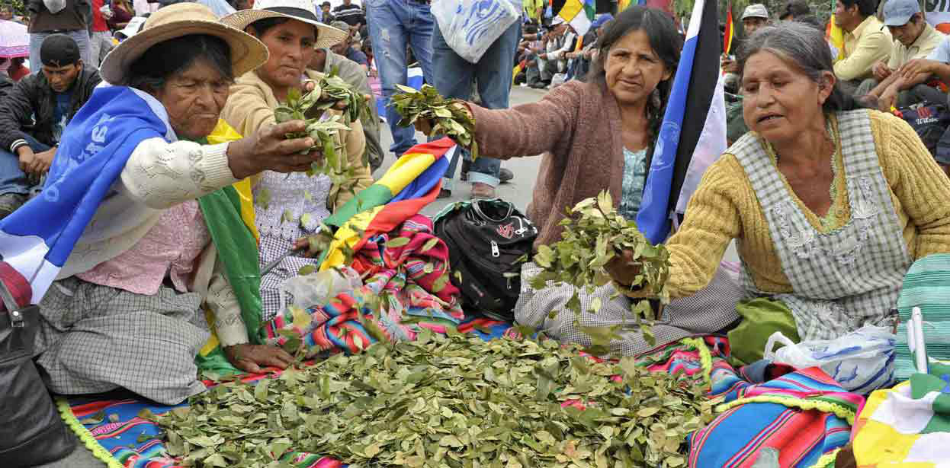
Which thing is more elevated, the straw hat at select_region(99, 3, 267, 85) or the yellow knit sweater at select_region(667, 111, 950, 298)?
the straw hat at select_region(99, 3, 267, 85)

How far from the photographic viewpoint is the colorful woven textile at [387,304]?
130 inches

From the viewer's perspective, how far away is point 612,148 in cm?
361

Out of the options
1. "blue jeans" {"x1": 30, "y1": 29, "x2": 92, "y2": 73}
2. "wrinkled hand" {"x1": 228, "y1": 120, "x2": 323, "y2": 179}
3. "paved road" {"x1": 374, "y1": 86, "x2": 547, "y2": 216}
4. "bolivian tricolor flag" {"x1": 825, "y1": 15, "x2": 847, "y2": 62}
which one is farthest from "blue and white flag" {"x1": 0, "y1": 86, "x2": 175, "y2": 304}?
"bolivian tricolor flag" {"x1": 825, "y1": 15, "x2": 847, "y2": 62}

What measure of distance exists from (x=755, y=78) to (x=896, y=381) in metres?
1.01

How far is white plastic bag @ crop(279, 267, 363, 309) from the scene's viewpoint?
3346 millimetres

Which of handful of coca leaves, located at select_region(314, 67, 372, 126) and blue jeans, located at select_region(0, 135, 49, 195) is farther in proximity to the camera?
blue jeans, located at select_region(0, 135, 49, 195)

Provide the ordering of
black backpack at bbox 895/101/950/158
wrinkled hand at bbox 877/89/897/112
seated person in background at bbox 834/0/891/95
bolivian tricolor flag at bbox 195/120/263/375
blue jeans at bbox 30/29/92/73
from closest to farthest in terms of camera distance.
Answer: bolivian tricolor flag at bbox 195/120/263/375 → black backpack at bbox 895/101/950/158 → wrinkled hand at bbox 877/89/897/112 → seated person in background at bbox 834/0/891/95 → blue jeans at bbox 30/29/92/73

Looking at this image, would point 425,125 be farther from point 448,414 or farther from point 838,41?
point 838,41

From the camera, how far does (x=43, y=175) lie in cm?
512

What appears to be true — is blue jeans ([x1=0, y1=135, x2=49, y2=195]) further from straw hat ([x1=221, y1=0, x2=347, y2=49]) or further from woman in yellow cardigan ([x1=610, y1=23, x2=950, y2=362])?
woman in yellow cardigan ([x1=610, y1=23, x2=950, y2=362])

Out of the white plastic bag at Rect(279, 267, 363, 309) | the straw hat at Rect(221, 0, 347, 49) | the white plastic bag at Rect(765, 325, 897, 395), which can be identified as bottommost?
the white plastic bag at Rect(279, 267, 363, 309)

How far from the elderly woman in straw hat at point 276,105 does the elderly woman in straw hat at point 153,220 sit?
0.98 ft

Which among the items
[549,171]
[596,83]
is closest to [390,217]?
[549,171]

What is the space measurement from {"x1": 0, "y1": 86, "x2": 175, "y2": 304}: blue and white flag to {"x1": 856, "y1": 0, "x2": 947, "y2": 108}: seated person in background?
435cm
